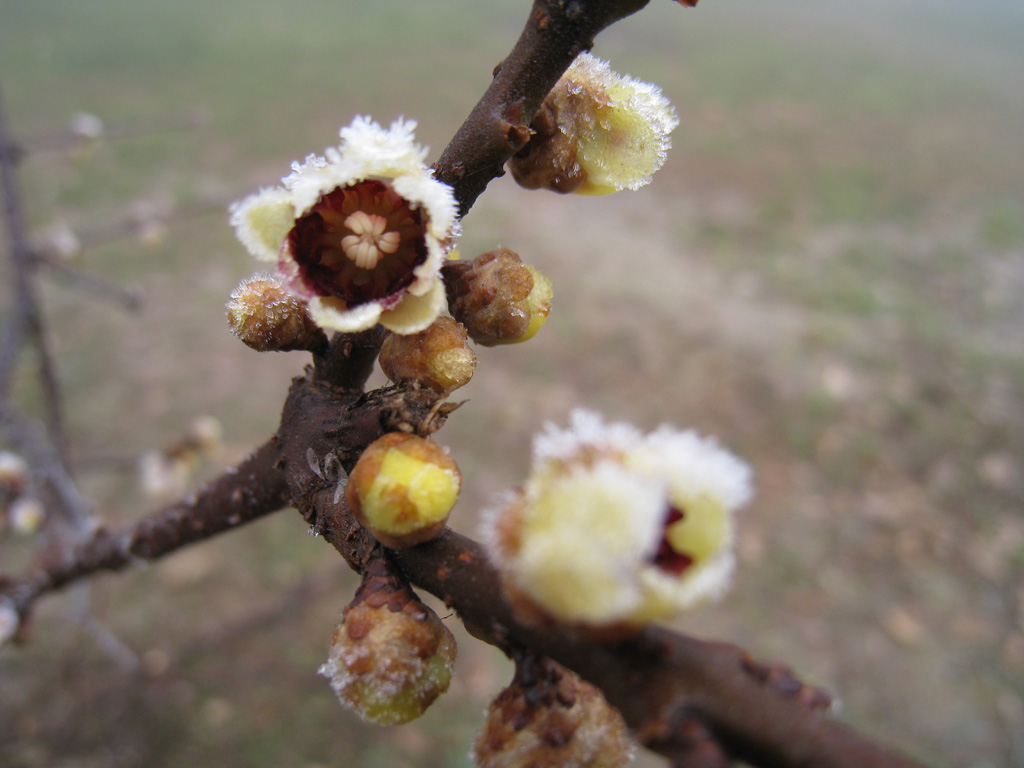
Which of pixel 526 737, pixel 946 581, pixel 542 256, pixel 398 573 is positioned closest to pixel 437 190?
pixel 398 573

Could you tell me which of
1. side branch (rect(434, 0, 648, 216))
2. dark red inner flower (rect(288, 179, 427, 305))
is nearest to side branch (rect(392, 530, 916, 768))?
dark red inner flower (rect(288, 179, 427, 305))

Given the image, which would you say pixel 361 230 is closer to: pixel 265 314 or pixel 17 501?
pixel 265 314

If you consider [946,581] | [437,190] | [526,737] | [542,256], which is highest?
[437,190]

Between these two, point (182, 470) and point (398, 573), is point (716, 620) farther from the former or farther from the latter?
point (398, 573)

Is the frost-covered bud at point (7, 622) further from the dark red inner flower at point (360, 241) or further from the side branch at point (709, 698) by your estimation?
the side branch at point (709, 698)

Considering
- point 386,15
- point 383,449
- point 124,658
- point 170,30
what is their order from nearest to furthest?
point 383,449 → point 124,658 → point 170,30 → point 386,15

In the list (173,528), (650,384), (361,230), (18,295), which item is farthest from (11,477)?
(650,384)

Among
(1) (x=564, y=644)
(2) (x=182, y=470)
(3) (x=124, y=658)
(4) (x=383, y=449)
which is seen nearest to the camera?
(1) (x=564, y=644)
